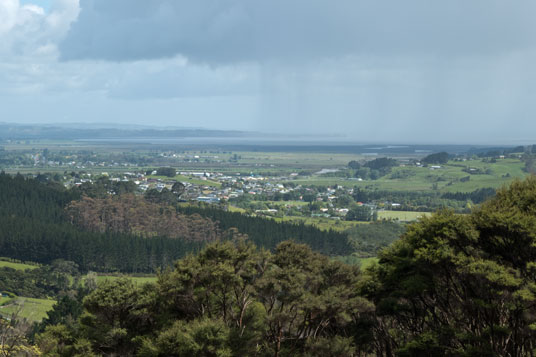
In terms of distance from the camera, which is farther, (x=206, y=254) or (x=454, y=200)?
(x=454, y=200)

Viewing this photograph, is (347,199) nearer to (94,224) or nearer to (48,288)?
(94,224)

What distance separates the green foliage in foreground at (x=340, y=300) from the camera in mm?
20672

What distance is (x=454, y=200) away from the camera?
148m

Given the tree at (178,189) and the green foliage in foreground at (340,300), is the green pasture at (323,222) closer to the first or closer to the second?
the tree at (178,189)

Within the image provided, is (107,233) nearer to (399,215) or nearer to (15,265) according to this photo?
(15,265)

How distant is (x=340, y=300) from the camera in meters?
25.8

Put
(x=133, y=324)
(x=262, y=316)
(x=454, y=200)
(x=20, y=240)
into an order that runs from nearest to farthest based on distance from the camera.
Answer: (x=262, y=316), (x=133, y=324), (x=20, y=240), (x=454, y=200)

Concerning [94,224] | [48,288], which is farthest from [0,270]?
[94,224]

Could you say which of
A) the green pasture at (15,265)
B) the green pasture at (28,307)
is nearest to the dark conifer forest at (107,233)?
the green pasture at (15,265)

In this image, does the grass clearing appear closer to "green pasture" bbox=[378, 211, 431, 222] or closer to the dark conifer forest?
the dark conifer forest

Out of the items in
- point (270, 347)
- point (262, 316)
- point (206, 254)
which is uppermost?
point (206, 254)

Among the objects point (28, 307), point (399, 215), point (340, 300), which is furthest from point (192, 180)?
point (340, 300)

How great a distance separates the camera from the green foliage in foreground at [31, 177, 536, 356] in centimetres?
2067

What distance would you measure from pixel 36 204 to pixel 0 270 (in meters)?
46.8
